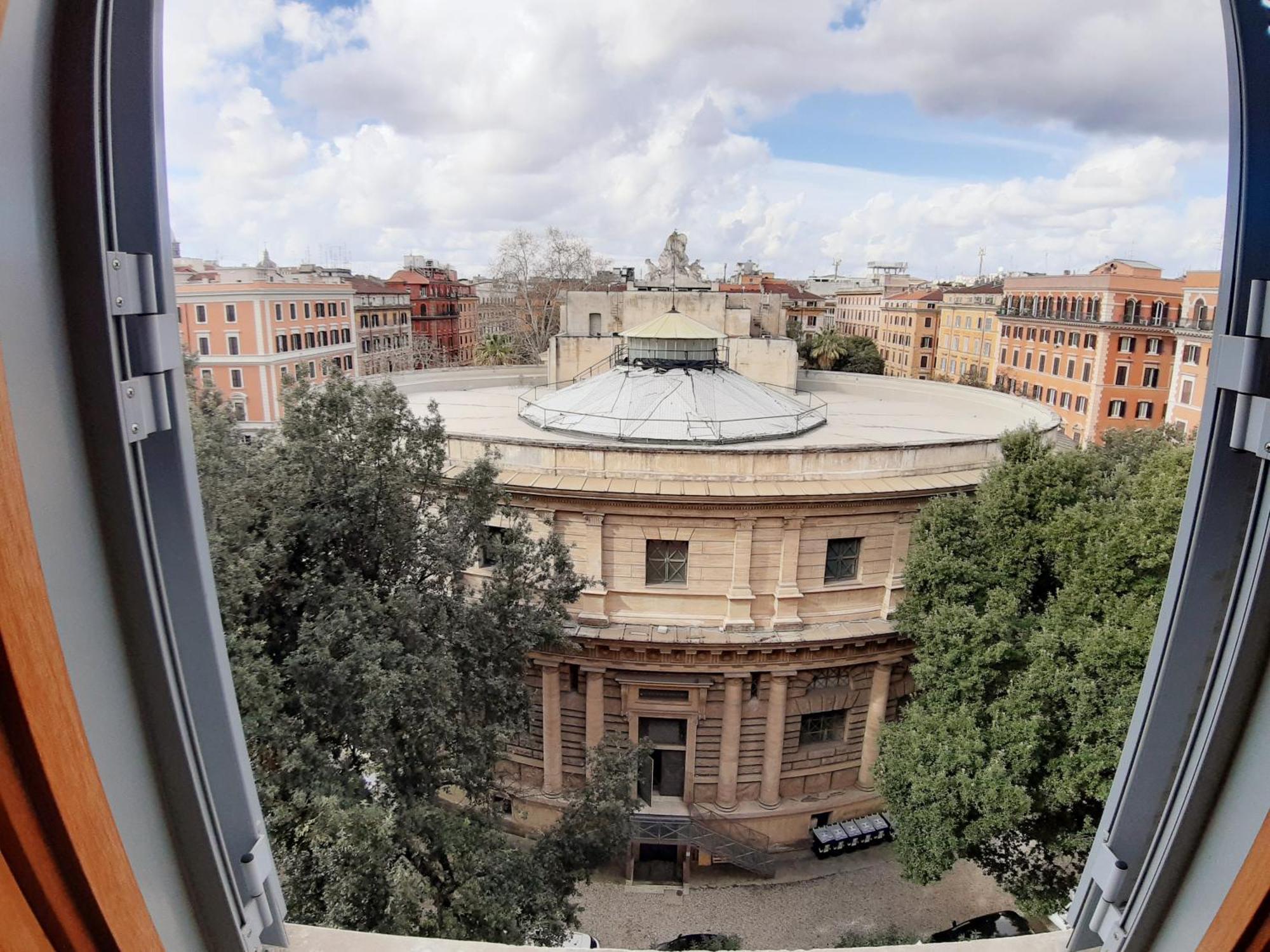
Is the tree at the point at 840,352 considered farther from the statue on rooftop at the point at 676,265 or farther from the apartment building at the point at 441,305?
the apartment building at the point at 441,305

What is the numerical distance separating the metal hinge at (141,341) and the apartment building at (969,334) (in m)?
69.2

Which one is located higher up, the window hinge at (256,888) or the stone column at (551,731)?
the window hinge at (256,888)

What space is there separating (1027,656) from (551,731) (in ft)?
30.6

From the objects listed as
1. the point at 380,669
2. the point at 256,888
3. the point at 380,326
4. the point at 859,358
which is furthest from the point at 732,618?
the point at 380,326

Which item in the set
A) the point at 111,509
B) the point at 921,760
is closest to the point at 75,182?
the point at 111,509

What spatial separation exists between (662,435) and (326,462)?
31.8 ft

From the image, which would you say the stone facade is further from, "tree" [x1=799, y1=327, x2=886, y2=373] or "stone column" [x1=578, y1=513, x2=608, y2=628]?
"tree" [x1=799, y1=327, x2=886, y2=373]

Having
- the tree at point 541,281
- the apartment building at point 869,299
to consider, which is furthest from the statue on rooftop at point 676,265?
the apartment building at point 869,299

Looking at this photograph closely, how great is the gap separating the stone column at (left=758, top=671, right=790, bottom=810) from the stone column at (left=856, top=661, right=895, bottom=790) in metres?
1.95

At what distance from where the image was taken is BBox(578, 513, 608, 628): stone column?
15633mm

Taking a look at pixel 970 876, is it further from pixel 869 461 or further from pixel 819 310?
pixel 819 310

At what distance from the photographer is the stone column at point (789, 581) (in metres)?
15.7

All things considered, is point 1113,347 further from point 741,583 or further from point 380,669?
point 380,669

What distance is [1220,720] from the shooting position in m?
2.49
